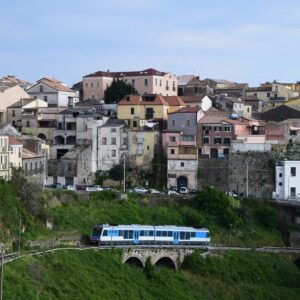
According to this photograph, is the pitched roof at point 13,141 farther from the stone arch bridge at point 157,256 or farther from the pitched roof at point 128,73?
the pitched roof at point 128,73

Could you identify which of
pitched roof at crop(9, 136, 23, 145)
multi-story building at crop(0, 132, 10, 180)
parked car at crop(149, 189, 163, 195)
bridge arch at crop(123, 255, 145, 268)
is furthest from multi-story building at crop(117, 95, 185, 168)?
bridge arch at crop(123, 255, 145, 268)

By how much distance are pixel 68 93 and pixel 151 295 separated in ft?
126

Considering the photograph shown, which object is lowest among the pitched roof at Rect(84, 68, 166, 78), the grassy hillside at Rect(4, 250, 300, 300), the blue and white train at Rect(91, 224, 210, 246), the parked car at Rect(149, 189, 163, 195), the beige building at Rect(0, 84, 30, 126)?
the grassy hillside at Rect(4, 250, 300, 300)

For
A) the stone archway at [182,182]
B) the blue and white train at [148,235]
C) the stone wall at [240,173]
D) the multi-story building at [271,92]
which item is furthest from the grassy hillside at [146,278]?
the multi-story building at [271,92]

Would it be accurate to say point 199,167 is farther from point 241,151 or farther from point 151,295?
point 151,295

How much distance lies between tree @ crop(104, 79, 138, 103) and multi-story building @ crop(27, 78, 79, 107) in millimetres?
3598

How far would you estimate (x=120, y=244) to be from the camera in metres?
52.1

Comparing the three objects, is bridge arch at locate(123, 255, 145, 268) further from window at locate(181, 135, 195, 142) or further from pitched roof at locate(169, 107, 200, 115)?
pitched roof at locate(169, 107, 200, 115)

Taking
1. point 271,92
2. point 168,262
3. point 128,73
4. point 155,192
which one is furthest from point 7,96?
point 271,92

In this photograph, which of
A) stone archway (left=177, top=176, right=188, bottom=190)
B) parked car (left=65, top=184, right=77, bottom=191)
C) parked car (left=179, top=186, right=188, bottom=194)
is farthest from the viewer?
stone archway (left=177, top=176, right=188, bottom=190)

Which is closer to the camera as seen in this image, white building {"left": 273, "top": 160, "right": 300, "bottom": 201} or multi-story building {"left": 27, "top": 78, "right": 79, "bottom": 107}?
white building {"left": 273, "top": 160, "right": 300, "bottom": 201}

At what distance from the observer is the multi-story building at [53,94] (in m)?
82.1

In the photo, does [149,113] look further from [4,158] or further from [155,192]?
[4,158]

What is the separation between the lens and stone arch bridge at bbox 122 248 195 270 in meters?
52.0
